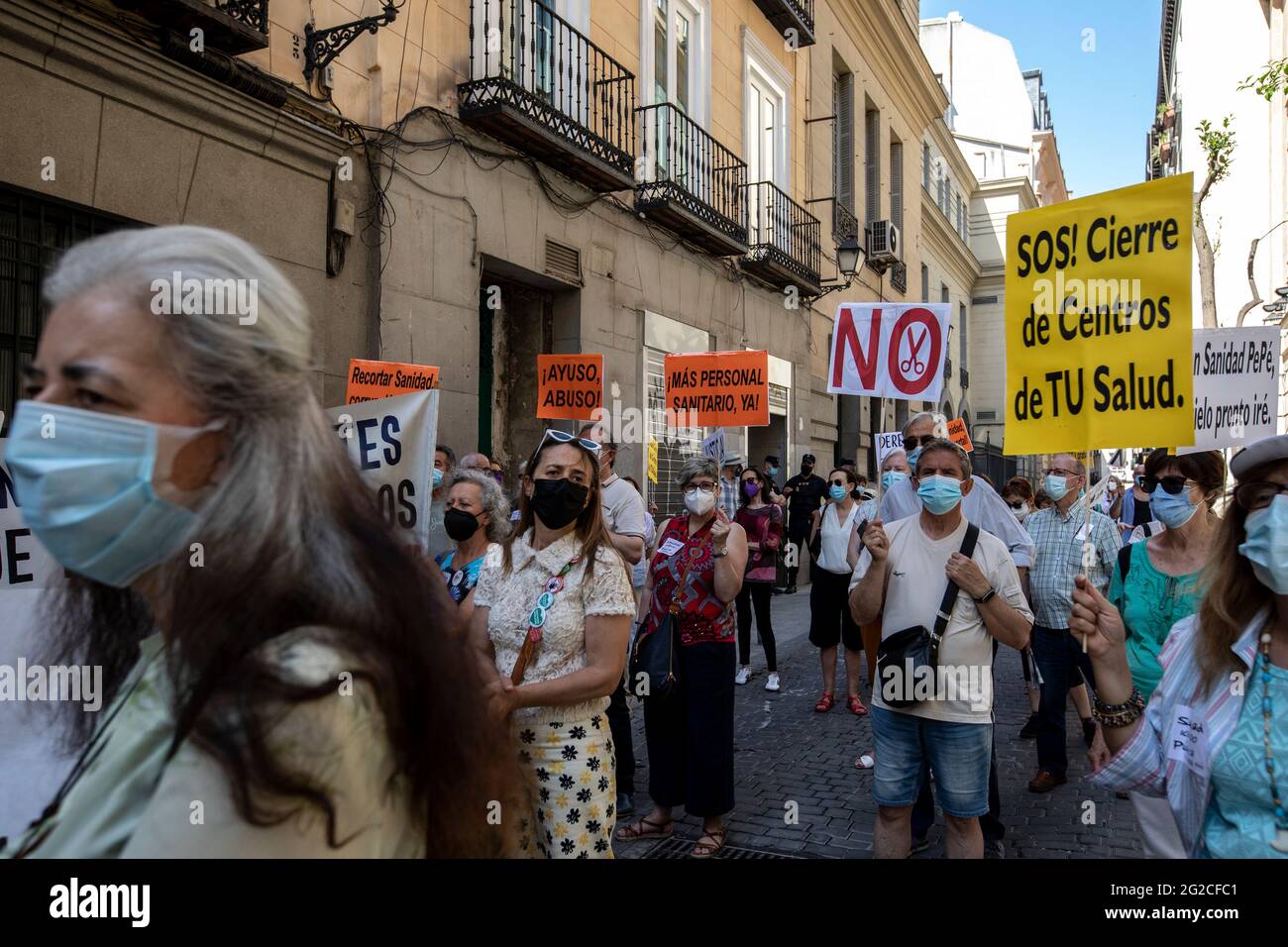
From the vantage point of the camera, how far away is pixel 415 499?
179 inches

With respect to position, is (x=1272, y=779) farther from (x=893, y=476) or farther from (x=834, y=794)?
(x=893, y=476)

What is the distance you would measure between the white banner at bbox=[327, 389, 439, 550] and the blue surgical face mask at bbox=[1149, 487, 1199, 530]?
11.2 feet

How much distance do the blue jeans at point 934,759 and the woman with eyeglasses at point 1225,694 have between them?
134cm

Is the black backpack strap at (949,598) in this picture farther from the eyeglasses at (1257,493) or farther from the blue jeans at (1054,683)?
the blue jeans at (1054,683)

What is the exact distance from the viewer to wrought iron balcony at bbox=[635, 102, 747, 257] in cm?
1283

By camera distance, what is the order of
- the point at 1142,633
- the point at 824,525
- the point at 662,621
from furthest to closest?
the point at 824,525 < the point at 662,621 < the point at 1142,633

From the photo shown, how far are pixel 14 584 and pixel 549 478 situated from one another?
2.11 metres

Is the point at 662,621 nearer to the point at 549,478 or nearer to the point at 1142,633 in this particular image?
the point at 549,478

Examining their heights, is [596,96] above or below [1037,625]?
above

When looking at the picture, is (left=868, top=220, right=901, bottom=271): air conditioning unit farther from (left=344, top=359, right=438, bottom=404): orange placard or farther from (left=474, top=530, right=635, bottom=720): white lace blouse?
(left=474, top=530, right=635, bottom=720): white lace blouse

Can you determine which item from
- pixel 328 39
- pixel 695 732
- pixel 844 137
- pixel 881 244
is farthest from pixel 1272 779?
pixel 881 244

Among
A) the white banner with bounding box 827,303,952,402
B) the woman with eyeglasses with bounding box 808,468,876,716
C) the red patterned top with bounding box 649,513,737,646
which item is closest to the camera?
the red patterned top with bounding box 649,513,737,646

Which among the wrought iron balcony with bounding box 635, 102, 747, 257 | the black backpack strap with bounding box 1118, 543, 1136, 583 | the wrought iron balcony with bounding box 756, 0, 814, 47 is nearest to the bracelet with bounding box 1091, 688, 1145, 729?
the black backpack strap with bounding box 1118, 543, 1136, 583

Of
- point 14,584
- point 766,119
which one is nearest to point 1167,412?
point 14,584
